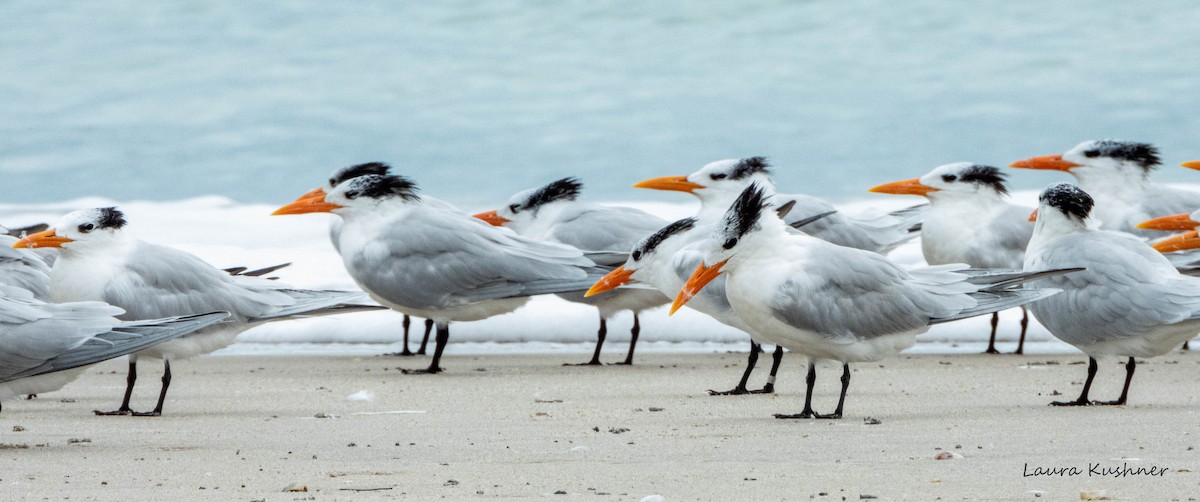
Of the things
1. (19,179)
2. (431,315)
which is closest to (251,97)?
(19,179)

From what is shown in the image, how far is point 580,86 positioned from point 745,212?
15.8 meters

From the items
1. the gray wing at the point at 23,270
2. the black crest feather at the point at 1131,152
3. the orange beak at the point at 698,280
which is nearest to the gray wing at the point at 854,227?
the black crest feather at the point at 1131,152

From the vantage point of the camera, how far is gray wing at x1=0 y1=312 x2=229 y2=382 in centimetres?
481

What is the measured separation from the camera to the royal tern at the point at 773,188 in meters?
8.94

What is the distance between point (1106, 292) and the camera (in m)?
5.96

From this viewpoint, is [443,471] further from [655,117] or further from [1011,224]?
[655,117]

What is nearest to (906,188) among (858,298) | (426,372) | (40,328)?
(426,372)

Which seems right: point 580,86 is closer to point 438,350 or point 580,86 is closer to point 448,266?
point 448,266

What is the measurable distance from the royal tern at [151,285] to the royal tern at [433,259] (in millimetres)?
1384

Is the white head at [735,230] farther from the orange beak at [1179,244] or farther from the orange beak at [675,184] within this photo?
the orange beak at [675,184]

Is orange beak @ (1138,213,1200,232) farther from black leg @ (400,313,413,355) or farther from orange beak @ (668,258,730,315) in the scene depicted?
black leg @ (400,313,413,355)

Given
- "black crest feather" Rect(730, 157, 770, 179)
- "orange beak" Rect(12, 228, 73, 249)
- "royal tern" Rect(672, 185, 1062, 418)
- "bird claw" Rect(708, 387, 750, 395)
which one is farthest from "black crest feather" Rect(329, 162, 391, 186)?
"royal tern" Rect(672, 185, 1062, 418)

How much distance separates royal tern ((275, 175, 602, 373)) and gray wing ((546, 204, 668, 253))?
556 mm

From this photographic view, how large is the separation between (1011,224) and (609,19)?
43.8ft
